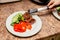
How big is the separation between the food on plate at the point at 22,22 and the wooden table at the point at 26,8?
57 millimetres

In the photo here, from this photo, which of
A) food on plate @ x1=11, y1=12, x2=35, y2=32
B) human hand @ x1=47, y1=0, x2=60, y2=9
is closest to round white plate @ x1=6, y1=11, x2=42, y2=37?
food on plate @ x1=11, y1=12, x2=35, y2=32

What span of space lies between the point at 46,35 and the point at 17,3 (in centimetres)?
36

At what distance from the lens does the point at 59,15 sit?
97 centimetres

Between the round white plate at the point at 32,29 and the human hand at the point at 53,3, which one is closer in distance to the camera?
the round white plate at the point at 32,29

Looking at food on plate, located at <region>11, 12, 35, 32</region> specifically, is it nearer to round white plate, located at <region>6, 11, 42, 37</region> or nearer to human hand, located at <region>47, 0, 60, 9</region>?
round white plate, located at <region>6, 11, 42, 37</region>

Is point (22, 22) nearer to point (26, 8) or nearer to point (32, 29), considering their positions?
point (32, 29)

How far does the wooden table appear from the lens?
33.5 inches

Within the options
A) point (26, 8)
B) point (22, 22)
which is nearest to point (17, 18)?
point (22, 22)

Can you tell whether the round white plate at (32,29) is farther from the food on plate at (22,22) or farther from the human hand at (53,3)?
the human hand at (53,3)

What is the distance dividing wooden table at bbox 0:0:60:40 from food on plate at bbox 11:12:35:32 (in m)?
0.06

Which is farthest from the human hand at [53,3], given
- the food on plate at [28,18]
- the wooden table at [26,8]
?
the food on plate at [28,18]

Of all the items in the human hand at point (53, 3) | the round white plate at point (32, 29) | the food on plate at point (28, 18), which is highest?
the human hand at point (53, 3)

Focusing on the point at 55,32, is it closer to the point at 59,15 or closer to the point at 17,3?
the point at 59,15

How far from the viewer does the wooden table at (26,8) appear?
852 mm
